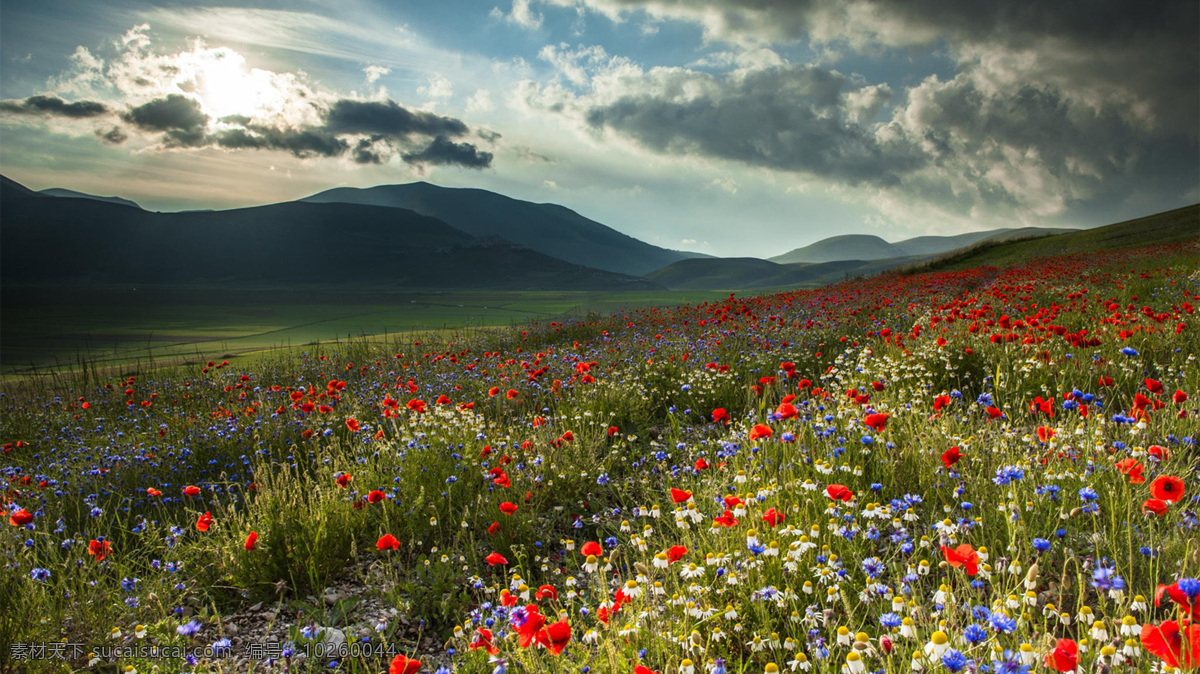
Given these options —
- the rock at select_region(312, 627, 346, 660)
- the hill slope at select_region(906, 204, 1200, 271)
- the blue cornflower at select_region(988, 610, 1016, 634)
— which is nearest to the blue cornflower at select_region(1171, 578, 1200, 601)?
the blue cornflower at select_region(988, 610, 1016, 634)

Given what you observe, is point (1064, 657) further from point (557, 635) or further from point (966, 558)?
point (557, 635)

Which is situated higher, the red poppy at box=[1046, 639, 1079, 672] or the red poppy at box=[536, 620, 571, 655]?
the red poppy at box=[1046, 639, 1079, 672]

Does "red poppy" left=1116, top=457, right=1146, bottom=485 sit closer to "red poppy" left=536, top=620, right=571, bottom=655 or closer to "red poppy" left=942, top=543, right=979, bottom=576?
"red poppy" left=942, top=543, right=979, bottom=576

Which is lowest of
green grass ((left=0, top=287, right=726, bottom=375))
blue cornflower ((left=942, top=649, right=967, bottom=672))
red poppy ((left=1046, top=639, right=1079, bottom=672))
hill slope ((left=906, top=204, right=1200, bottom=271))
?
green grass ((left=0, top=287, right=726, bottom=375))

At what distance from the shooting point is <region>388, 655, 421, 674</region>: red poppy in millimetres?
1749

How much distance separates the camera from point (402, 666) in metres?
1.78

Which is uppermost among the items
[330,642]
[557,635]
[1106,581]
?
[1106,581]

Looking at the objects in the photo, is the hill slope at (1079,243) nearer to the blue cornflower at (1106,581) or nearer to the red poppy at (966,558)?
the blue cornflower at (1106,581)

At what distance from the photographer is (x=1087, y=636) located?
200cm

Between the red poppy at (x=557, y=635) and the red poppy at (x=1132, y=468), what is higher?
the red poppy at (x=1132, y=468)

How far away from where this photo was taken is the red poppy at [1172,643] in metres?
1.34

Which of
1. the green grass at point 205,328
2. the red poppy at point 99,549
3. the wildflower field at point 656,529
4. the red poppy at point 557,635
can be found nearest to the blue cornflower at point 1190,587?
the wildflower field at point 656,529

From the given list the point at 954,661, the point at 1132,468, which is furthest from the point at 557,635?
the point at 1132,468

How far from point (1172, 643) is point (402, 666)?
209cm
